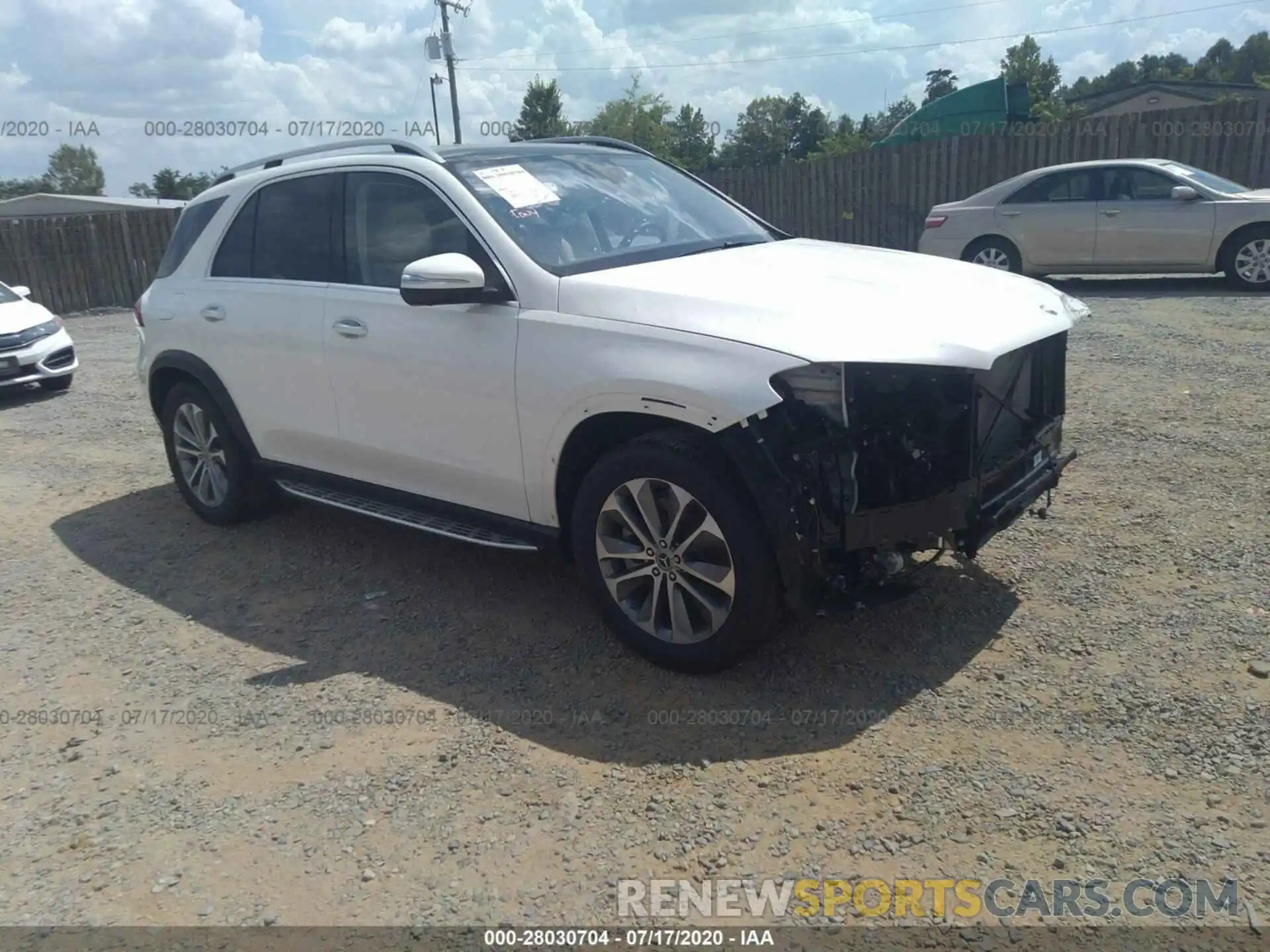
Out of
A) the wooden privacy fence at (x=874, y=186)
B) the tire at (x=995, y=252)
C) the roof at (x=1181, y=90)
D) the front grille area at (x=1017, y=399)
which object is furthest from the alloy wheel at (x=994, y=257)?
the roof at (x=1181, y=90)

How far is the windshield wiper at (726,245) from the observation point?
14.4 ft

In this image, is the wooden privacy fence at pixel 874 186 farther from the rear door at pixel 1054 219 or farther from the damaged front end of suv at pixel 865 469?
the damaged front end of suv at pixel 865 469

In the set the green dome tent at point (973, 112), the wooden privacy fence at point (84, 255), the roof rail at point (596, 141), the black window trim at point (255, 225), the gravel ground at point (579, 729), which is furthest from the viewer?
the wooden privacy fence at point (84, 255)

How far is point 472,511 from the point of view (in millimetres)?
4363

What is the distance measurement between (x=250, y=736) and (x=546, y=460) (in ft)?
4.84

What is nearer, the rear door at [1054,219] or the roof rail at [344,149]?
the roof rail at [344,149]

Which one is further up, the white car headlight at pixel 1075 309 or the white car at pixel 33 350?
the white car headlight at pixel 1075 309

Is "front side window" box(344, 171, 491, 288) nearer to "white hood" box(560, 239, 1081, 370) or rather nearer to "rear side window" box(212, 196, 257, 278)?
"white hood" box(560, 239, 1081, 370)

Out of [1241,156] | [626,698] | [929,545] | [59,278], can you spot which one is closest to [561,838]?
[626,698]

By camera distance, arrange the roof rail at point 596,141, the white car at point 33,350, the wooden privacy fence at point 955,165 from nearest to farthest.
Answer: the roof rail at point 596,141, the white car at point 33,350, the wooden privacy fence at point 955,165

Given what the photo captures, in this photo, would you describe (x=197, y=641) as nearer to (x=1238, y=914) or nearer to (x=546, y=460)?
(x=546, y=460)

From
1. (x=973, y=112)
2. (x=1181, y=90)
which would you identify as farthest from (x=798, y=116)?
(x=973, y=112)

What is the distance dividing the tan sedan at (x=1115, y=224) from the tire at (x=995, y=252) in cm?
1

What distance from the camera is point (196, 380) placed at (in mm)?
5672
